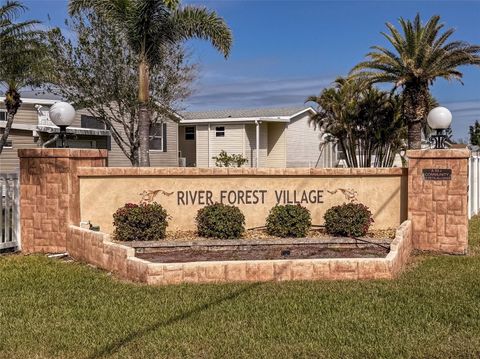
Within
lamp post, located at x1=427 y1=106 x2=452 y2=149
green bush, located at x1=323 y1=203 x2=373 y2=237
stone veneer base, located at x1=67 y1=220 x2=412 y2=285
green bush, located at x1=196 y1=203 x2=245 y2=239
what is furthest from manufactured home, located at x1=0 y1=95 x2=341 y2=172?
stone veneer base, located at x1=67 y1=220 x2=412 y2=285

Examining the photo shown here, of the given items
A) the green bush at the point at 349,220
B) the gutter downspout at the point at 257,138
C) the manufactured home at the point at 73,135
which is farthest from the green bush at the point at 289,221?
the gutter downspout at the point at 257,138

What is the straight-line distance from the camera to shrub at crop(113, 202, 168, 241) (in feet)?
31.5

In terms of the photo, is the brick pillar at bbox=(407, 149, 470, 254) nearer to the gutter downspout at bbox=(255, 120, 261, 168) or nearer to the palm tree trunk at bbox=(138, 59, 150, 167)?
the palm tree trunk at bbox=(138, 59, 150, 167)

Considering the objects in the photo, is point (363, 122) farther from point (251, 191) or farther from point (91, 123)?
point (251, 191)

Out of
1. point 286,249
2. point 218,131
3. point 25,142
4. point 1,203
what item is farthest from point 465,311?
point 218,131

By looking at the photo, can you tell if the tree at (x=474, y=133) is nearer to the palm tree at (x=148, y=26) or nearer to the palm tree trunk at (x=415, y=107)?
the palm tree trunk at (x=415, y=107)

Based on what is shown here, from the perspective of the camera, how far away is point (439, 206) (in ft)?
A: 31.2

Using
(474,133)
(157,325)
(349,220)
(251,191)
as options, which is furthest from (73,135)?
(474,133)

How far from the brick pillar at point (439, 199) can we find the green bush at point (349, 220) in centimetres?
79

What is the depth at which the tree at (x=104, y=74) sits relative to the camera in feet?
72.2

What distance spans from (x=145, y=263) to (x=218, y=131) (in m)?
25.0

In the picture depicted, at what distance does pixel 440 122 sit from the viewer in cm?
962

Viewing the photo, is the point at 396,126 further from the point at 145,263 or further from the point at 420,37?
the point at 145,263

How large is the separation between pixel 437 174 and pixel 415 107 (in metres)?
14.1
